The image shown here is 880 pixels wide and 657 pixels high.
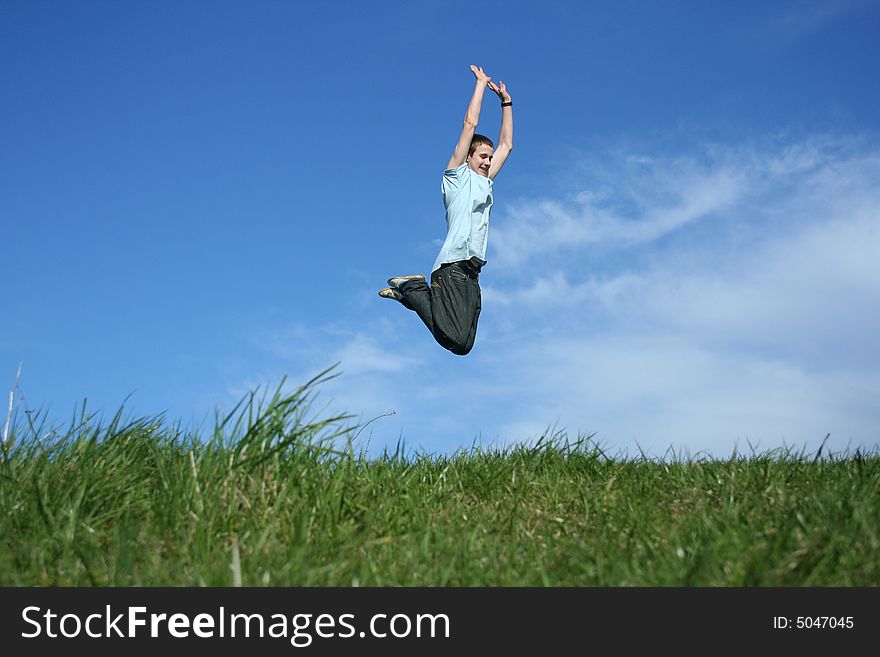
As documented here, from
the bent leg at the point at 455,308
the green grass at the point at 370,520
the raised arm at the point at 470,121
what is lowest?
the green grass at the point at 370,520

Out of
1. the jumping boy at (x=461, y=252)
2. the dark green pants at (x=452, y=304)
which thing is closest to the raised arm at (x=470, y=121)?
the jumping boy at (x=461, y=252)

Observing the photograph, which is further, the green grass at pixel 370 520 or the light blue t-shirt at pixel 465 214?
the light blue t-shirt at pixel 465 214

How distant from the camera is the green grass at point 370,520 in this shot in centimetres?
354

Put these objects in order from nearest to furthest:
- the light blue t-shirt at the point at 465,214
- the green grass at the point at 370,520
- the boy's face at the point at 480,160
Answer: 1. the green grass at the point at 370,520
2. the light blue t-shirt at the point at 465,214
3. the boy's face at the point at 480,160

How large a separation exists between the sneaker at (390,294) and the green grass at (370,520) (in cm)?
305

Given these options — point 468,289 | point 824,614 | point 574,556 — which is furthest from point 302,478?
point 468,289

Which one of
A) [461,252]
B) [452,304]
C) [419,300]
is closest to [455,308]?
[452,304]

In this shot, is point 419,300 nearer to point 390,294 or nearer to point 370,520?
point 390,294

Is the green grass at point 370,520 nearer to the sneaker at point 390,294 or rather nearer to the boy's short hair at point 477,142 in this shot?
the sneaker at point 390,294

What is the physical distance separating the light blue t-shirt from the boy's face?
14cm

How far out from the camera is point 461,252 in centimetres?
794

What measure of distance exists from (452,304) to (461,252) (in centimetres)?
64

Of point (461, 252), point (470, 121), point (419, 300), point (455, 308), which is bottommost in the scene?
point (455, 308)

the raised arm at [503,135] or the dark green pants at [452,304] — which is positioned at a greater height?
the raised arm at [503,135]
